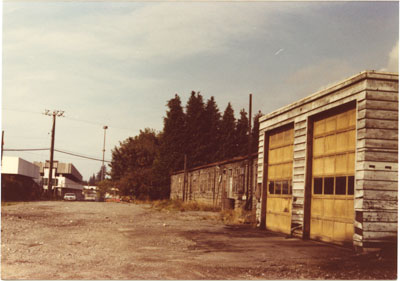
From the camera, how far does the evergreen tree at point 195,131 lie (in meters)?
52.8

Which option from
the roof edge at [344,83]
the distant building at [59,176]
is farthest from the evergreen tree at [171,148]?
the roof edge at [344,83]

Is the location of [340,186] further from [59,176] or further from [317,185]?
[59,176]

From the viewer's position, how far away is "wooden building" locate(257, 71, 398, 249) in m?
9.66

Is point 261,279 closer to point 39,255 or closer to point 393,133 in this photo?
point 39,255

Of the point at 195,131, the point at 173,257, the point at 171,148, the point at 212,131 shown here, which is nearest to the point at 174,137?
the point at 171,148

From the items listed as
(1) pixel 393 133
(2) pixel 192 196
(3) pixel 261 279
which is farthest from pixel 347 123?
(2) pixel 192 196

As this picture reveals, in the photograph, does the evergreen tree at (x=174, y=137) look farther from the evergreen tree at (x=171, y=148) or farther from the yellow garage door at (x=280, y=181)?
the yellow garage door at (x=280, y=181)

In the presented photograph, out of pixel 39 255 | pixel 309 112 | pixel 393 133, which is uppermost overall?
pixel 309 112

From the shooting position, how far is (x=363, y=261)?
8.56 metres

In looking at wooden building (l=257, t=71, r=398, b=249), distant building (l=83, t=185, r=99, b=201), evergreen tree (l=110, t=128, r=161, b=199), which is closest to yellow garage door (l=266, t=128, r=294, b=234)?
wooden building (l=257, t=71, r=398, b=249)

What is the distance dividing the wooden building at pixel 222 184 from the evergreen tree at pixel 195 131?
9462 mm

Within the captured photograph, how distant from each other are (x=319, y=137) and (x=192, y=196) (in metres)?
27.0

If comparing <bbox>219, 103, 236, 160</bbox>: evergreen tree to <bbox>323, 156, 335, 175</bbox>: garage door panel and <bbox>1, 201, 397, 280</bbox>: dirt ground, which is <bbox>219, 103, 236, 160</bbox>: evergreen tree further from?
<bbox>323, 156, 335, 175</bbox>: garage door panel

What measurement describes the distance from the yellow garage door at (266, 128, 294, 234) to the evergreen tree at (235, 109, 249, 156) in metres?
40.1
